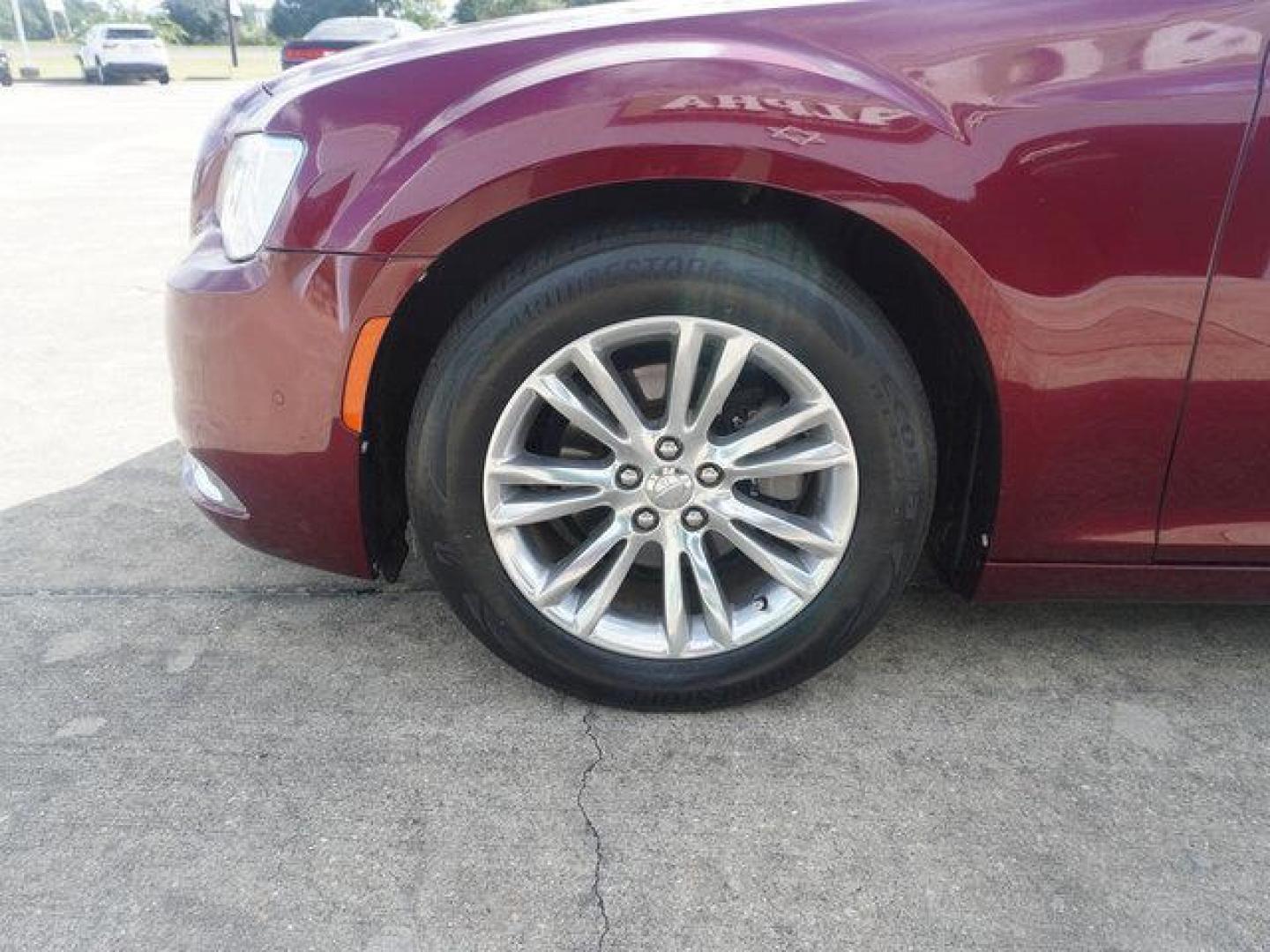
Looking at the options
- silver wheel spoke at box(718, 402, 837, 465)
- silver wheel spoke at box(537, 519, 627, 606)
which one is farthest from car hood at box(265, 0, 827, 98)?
silver wheel spoke at box(537, 519, 627, 606)

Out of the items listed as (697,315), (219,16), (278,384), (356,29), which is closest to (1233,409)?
(697,315)

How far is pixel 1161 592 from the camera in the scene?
2.06 metres

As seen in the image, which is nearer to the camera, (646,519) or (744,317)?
(744,317)

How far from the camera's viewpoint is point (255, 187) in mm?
1966

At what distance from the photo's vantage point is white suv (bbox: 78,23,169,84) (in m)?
25.9

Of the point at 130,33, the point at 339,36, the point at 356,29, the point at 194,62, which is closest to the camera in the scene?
the point at 339,36

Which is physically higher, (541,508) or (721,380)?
(721,380)

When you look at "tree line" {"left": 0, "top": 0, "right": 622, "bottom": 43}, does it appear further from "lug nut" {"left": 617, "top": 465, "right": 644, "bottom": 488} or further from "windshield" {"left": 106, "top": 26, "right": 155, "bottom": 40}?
"lug nut" {"left": 617, "top": 465, "right": 644, "bottom": 488}

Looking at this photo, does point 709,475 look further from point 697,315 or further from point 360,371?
point 360,371

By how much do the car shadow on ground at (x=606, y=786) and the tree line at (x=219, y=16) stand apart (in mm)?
50523

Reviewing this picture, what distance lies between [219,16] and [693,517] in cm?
6564

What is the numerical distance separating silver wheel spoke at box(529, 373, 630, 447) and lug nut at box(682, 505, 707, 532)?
0.19m

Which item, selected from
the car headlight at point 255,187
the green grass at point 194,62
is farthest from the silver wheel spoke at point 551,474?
the green grass at point 194,62

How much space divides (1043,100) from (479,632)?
1423 millimetres
